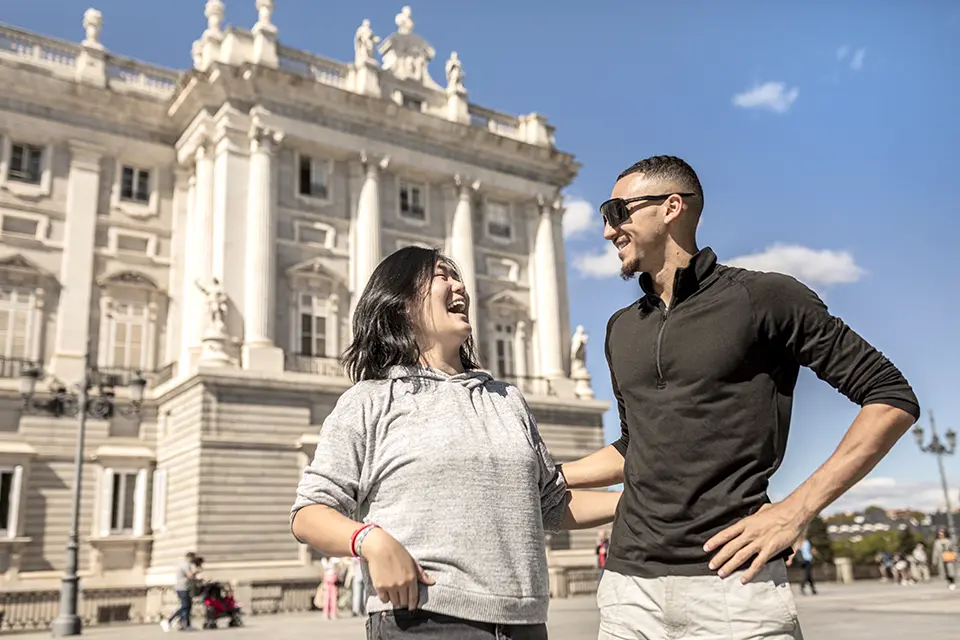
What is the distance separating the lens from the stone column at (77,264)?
84.8 feet

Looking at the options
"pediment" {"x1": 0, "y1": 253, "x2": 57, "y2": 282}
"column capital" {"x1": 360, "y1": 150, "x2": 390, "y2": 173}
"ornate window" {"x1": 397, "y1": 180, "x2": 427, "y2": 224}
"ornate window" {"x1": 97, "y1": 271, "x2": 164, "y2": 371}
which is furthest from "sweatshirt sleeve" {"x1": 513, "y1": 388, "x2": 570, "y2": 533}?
"ornate window" {"x1": 397, "y1": 180, "x2": 427, "y2": 224}

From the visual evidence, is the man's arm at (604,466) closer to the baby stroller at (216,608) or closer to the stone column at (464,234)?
the baby stroller at (216,608)

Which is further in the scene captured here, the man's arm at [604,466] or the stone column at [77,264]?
the stone column at [77,264]

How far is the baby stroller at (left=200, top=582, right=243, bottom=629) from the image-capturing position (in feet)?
60.3

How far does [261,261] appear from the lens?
86.8 ft

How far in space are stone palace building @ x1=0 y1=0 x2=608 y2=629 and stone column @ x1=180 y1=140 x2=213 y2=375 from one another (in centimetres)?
10

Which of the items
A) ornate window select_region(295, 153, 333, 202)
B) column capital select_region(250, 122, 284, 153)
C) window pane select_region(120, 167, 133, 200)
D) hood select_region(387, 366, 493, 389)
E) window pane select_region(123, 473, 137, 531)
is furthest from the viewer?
ornate window select_region(295, 153, 333, 202)

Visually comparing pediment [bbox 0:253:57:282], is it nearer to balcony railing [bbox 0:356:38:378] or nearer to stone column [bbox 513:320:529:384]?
balcony railing [bbox 0:356:38:378]

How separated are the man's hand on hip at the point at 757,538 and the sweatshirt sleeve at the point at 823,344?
1.31ft

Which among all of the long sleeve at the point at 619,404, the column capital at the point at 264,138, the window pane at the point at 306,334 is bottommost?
the long sleeve at the point at 619,404

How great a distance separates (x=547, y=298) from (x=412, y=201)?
5.98m

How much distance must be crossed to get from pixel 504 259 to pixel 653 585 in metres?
30.4

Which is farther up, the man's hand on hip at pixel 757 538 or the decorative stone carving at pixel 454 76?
the decorative stone carving at pixel 454 76

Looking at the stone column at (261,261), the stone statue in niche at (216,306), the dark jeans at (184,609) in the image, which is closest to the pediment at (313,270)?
the stone column at (261,261)
